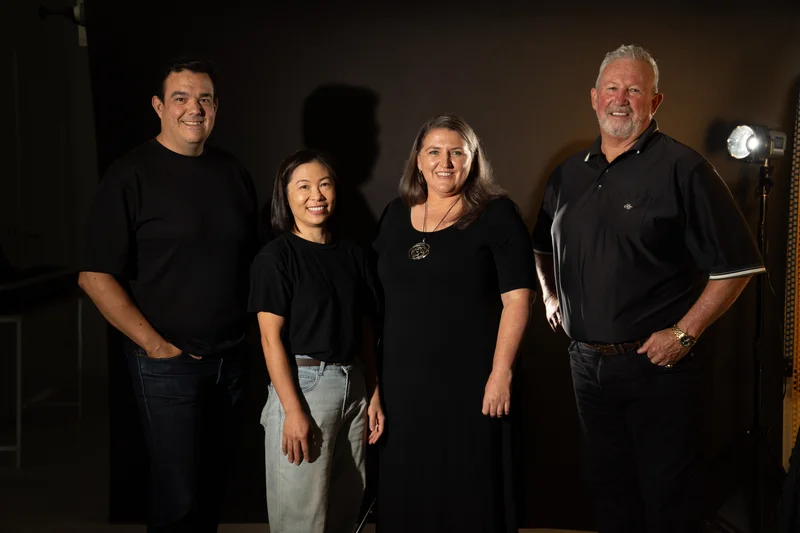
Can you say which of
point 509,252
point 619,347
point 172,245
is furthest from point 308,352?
point 619,347

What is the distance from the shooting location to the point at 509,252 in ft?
7.38

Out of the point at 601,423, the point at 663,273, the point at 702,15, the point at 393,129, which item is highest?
the point at 702,15

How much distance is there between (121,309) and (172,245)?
24 cm

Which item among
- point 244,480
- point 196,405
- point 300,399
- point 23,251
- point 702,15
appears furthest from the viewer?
point 23,251

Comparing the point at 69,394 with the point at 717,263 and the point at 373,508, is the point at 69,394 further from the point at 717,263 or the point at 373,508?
the point at 717,263

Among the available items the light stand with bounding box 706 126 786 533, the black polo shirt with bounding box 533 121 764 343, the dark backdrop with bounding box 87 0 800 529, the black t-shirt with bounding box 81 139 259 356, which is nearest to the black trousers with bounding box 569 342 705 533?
the black polo shirt with bounding box 533 121 764 343

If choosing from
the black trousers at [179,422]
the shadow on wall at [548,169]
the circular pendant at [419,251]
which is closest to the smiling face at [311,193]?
the circular pendant at [419,251]

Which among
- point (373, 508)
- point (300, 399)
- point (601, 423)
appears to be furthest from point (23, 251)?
point (601, 423)

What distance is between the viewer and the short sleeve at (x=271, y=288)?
2.20 m

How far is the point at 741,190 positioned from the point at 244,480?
2.38 meters

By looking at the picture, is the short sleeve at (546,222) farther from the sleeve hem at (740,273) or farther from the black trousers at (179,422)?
the black trousers at (179,422)

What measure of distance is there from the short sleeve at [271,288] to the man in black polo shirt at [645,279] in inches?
35.5

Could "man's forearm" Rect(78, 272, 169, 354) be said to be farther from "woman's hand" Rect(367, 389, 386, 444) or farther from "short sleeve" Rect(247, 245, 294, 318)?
"woman's hand" Rect(367, 389, 386, 444)

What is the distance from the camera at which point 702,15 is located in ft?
10.0
